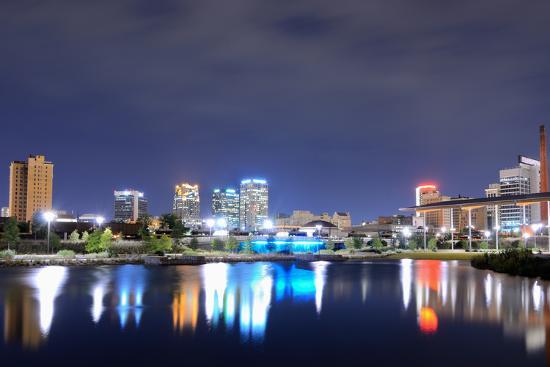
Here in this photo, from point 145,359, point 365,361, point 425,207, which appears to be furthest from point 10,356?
point 425,207

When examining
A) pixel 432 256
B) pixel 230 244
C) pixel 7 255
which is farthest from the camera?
pixel 230 244

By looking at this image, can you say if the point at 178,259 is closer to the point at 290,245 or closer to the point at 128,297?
the point at 128,297

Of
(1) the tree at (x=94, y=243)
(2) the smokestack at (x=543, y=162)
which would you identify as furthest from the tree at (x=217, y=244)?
(2) the smokestack at (x=543, y=162)

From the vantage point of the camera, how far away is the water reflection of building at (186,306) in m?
18.7

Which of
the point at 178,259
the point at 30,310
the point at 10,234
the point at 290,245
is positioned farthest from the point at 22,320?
the point at 290,245

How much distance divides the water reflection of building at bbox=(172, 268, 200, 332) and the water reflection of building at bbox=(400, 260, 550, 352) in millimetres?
8477

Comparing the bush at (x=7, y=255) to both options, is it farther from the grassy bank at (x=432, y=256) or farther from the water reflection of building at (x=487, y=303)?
the grassy bank at (x=432, y=256)

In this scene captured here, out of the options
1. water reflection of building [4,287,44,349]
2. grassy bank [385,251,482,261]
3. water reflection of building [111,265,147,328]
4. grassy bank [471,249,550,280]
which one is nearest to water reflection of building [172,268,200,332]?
water reflection of building [111,265,147,328]

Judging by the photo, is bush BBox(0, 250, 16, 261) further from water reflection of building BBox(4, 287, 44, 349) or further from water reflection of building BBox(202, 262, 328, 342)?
water reflection of building BBox(4, 287, 44, 349)

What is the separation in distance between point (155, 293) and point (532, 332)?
18.0m

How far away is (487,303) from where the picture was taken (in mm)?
23828

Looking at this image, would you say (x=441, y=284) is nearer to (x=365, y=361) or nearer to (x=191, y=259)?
(x=365, y=361)

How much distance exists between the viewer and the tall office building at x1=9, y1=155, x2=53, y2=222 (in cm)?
18062

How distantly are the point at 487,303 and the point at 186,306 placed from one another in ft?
45.4
